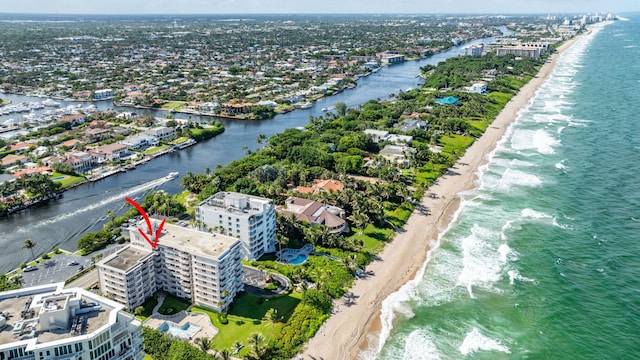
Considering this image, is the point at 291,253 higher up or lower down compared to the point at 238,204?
lower down

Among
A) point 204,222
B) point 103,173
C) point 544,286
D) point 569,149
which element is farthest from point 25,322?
point 569,149

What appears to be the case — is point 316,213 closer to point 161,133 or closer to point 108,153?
point 108,153

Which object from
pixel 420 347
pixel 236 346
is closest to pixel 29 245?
pixel 236 346

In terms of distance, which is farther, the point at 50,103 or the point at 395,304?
the point at 50,103

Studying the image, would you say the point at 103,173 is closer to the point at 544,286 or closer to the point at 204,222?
the point at 204,222

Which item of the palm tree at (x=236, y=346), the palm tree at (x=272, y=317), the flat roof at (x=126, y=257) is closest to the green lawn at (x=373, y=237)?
the palm tree at (x=272, y=317)

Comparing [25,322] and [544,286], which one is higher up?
[25,322]

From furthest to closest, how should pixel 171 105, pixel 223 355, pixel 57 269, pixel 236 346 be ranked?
pixel 171 105 → pixel 57 269 → pixel 236 346 → pixel 223 355
